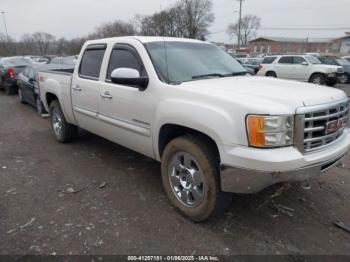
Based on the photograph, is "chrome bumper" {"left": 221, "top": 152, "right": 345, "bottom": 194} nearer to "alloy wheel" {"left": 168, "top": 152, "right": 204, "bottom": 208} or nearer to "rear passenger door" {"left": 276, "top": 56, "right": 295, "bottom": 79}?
"alloy wheel" {"left": 168, "top": 152, "right": 204, "bottom": 208}

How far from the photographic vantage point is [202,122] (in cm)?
265

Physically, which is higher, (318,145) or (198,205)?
(318,145)

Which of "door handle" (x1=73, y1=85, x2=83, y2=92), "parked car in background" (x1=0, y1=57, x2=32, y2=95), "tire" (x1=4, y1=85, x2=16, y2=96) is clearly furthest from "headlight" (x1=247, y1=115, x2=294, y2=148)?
"tire" (x1=4, y1=85, x2=16, y2=96)

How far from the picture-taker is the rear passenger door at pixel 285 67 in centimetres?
1619

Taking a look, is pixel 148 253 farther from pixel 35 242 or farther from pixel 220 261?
pixel 35 242

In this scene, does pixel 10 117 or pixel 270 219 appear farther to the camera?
pixel 10 117

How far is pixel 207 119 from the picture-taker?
262 centimetres

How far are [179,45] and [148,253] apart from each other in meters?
2.58

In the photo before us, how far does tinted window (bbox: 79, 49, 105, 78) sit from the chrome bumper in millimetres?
2579

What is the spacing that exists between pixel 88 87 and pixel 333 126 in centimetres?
323

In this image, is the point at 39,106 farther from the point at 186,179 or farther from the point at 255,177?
the point at 255,177

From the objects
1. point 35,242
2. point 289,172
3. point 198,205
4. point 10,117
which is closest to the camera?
point 289,172

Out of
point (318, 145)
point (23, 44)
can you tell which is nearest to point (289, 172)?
point (318, 145)

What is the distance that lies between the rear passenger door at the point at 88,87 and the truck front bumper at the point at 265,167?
2373 millimetres
